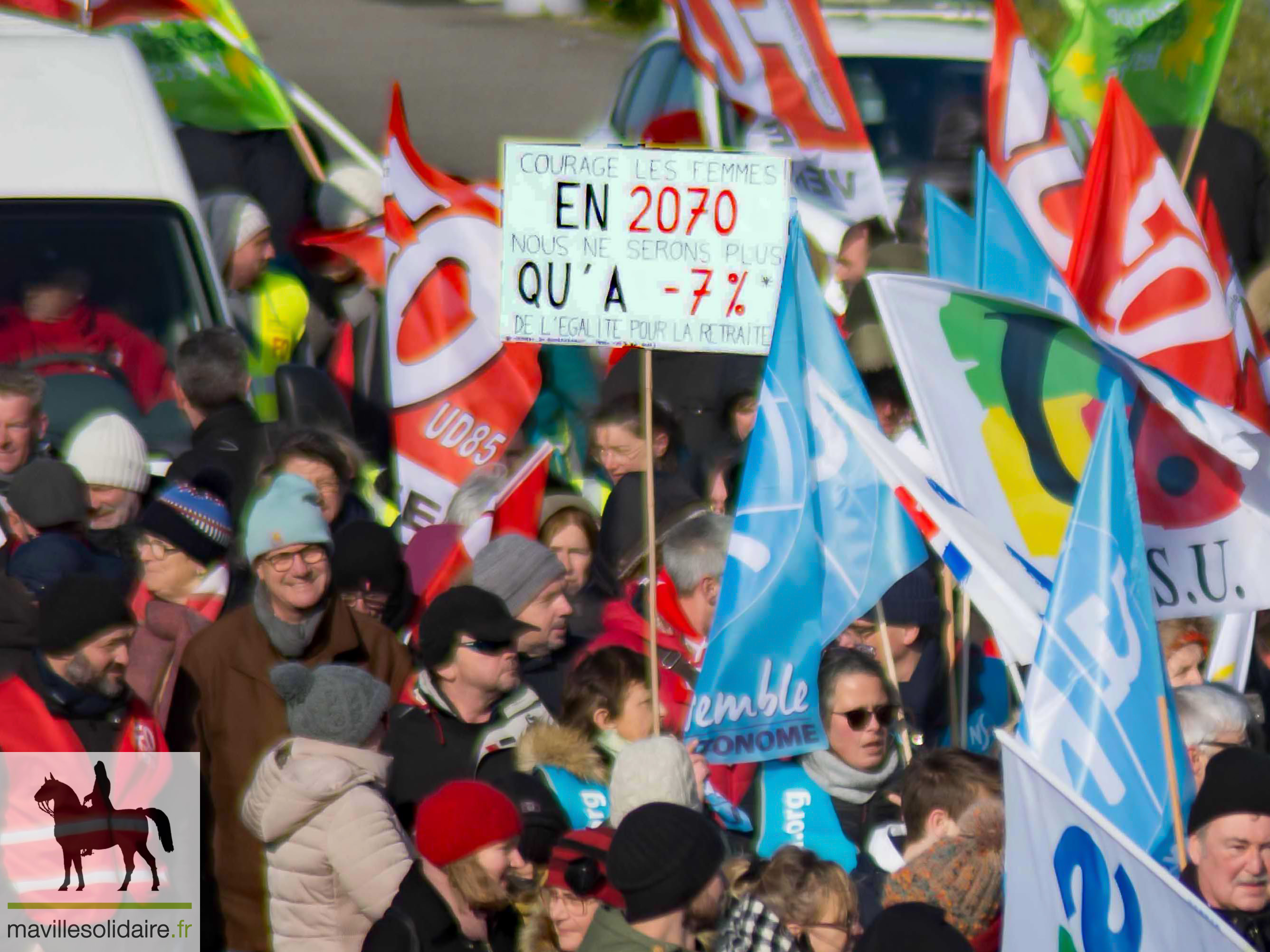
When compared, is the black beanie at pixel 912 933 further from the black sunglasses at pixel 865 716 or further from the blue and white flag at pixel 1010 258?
the blue and white flag at pixel 1010 258


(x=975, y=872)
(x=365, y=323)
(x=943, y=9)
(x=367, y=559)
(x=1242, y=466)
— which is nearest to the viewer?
(x=975, y=872)

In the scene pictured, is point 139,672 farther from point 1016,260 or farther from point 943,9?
point 943,9

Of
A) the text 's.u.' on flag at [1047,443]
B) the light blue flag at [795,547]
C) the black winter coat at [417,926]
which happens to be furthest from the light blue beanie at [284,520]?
the text 's.u.' on flag at [1047,443]

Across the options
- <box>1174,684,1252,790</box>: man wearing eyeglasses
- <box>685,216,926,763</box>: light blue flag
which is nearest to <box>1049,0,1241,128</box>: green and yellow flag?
<box>685,216,926,763</box>: light blue flag

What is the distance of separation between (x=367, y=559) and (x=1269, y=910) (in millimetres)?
2601

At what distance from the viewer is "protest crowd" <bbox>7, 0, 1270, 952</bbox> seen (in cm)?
426

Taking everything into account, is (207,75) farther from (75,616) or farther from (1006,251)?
(75,616)

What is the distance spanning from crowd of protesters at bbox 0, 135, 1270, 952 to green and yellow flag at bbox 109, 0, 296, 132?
2930mm

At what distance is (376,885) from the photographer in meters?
4.43

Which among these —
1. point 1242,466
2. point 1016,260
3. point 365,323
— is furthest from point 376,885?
point 365,323

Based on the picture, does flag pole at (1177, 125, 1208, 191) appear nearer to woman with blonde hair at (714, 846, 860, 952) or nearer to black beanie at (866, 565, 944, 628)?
black beanie at (866, 565, 944, 628)

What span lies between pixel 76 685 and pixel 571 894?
126cm

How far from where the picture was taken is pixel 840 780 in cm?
514

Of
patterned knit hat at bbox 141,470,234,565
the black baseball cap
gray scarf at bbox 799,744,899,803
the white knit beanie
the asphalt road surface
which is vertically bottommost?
gray scarf at bbox 799,744,899,803
